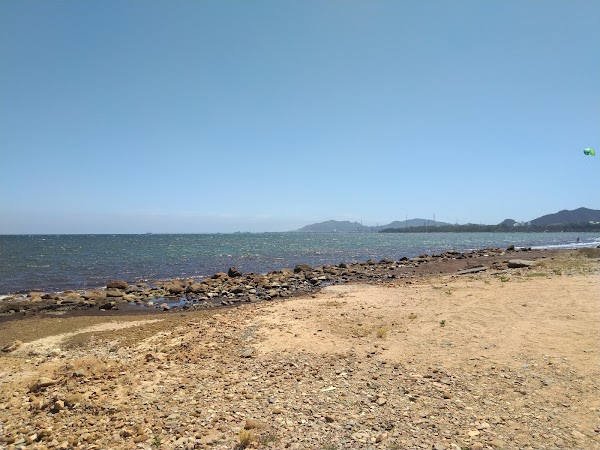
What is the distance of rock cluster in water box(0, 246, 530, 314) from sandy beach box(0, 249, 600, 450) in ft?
18.8

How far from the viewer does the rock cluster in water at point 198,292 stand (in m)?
18.3

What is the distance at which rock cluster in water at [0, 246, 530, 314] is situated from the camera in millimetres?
18344

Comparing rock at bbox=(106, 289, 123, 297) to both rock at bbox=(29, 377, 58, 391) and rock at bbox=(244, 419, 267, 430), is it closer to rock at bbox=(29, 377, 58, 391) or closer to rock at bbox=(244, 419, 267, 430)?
rock at bbox=(29, 377, 58, 391)

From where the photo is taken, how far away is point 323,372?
7.60m

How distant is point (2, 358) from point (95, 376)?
165 inches

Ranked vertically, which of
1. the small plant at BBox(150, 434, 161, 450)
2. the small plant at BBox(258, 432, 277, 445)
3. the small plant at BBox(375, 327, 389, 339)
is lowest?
the small plant at BBox(150, 434, 161, 450)

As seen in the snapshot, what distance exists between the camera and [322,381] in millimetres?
7176

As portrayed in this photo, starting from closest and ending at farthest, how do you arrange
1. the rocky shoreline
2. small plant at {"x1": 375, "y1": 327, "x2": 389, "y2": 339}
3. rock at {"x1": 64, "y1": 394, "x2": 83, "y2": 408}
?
1. rock at {"x1": 64, "y1": 394, "x2": 83, "y2": 408}
2. small plant at {"x1": 375, "y1": 327, "x2": 389, "y2": 339}
3. the rocky shoreline

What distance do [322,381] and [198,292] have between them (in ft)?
50.8

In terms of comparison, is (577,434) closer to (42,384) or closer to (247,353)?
(247,353)

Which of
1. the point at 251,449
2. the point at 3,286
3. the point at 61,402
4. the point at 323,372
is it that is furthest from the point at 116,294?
the point at 251,449

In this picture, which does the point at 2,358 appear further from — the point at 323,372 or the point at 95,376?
the point at 323,372

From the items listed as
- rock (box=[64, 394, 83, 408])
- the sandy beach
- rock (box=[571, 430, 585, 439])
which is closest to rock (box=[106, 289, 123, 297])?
the sandy beach

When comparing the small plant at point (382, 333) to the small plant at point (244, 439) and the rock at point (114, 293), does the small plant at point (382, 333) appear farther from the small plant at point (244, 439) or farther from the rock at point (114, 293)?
the rock at point (114, 293)
